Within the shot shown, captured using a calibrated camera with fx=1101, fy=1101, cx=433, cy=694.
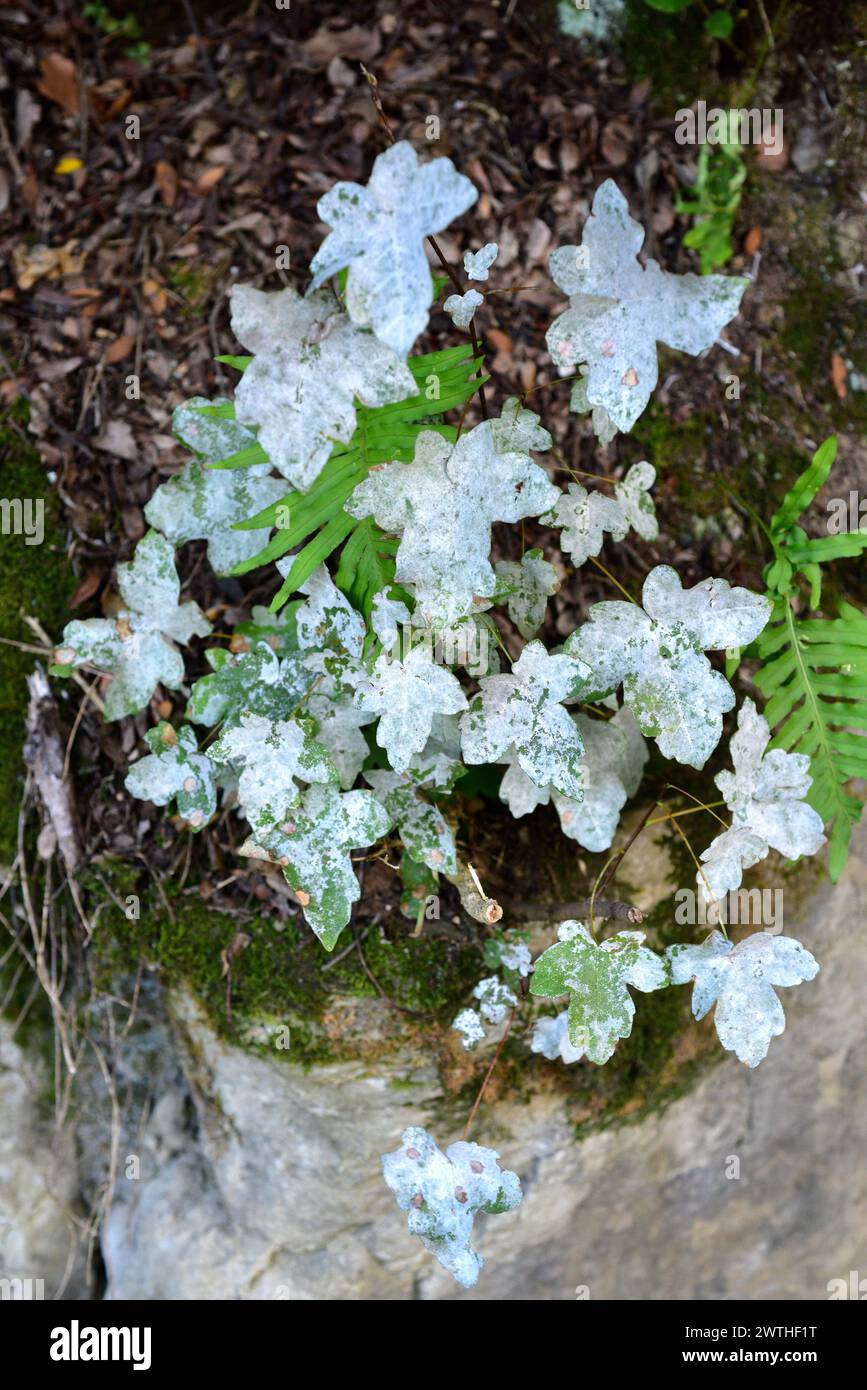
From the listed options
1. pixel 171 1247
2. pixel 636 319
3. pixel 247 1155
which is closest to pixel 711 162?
pixel 636 319

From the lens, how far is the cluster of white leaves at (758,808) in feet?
6.58

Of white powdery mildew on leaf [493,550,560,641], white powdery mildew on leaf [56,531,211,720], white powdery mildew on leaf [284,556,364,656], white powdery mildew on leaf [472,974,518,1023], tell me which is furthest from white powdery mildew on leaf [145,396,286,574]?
white powdery mildew on leaf [472,974,518,1023]

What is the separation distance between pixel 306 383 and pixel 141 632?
0.81 metres

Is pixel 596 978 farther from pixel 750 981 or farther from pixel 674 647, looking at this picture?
pixel 674 647

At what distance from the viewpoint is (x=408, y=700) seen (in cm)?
193

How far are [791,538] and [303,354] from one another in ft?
4.21

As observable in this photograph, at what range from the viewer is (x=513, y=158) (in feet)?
9.80

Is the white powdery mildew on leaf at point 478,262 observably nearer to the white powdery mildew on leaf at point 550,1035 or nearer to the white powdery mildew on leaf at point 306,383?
the white powdery mildew on leaf at point 306,383

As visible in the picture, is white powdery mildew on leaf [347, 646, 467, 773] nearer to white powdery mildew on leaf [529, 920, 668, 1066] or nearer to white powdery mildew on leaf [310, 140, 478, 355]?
white powdery mildew on leaf [529, 920, 668, 1066]

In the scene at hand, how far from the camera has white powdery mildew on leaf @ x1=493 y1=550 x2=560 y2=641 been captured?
2.18 meters

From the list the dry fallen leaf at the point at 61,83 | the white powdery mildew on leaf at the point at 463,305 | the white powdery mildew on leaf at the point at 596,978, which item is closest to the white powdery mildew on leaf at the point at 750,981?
the white powdery mildew on leaf at the point at 596,978

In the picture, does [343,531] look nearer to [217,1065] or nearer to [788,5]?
[217,1065]

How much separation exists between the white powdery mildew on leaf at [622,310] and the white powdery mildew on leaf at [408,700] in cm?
53

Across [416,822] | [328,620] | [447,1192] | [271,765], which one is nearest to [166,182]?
[328,620]
